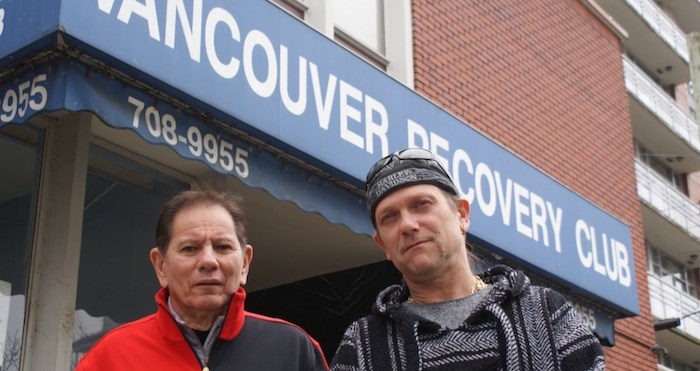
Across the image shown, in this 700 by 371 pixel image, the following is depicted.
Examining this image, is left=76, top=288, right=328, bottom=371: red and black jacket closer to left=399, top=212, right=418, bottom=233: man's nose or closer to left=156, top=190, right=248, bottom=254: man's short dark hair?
left=156, top=190, right=248, bottom=254: man's short dark hair

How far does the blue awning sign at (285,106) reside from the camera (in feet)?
15.0

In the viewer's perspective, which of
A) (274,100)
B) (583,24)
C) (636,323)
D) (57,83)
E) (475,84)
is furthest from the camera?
(583,24)

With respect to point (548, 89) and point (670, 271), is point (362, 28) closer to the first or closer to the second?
point (548, 89)

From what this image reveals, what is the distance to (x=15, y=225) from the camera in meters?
5.06

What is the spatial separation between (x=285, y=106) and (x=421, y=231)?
9.76 feet

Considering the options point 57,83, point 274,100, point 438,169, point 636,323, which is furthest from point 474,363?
point 636,323

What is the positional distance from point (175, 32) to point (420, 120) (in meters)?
2.36

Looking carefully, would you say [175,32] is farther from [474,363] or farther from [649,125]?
[649,125]

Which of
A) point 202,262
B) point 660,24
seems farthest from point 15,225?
point 660,24

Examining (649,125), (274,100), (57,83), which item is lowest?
(57,83)

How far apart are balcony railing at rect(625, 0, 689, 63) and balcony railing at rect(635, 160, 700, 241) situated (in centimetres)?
306

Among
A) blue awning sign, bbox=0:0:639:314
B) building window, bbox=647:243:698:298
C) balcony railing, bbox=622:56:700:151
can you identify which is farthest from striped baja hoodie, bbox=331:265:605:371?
building window, bbox=647:243:698:298

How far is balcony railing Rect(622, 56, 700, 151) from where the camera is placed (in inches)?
853

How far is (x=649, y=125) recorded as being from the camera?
22.4m
